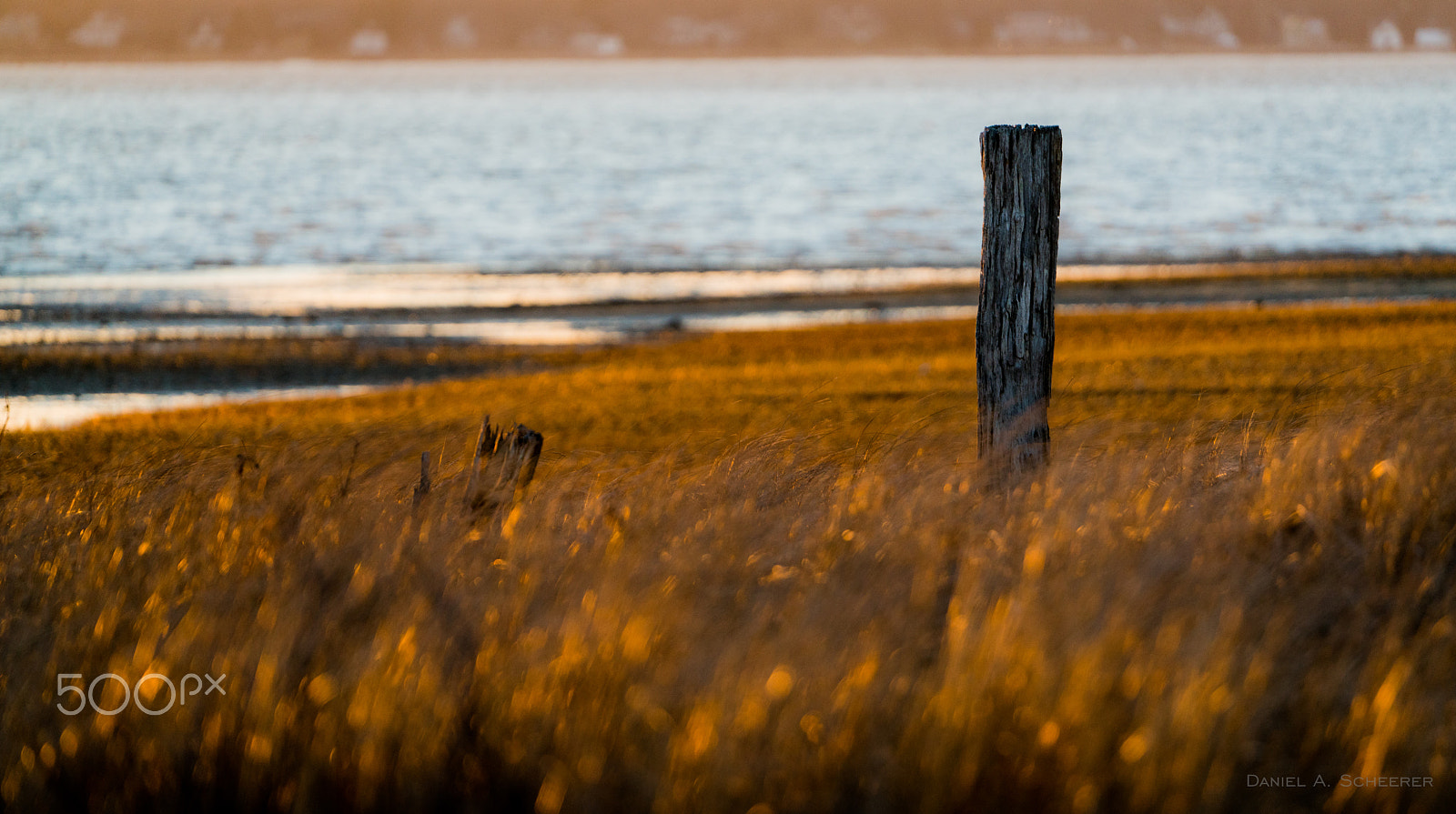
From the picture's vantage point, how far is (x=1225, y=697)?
3.52 meters

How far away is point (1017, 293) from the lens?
5.78 m

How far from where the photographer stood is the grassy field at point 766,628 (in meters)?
3.41

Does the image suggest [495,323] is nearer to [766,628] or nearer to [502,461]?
[502,461]

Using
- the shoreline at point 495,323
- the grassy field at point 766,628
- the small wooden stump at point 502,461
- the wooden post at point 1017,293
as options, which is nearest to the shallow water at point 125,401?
the shoreline at point 495,323

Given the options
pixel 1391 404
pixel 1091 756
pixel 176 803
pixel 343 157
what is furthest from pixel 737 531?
pixel 343 157

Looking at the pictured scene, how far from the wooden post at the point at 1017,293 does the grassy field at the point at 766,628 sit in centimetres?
32

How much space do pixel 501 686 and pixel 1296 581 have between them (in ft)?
9.48

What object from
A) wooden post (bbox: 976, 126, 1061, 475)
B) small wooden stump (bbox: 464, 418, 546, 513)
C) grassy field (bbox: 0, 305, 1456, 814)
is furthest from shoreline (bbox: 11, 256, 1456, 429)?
wooden post (bbox: 976, 126, 1061, 475)

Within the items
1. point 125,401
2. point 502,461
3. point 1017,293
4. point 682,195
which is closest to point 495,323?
point 125,401

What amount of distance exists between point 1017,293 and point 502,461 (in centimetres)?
266

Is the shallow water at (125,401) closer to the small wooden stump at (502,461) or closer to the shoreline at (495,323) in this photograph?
the shoreline at (495,323)

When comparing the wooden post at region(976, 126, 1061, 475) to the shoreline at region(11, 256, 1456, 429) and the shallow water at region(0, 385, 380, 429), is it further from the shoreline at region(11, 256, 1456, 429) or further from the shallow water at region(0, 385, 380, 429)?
the shallow water at region(0, 385, 380, 429)

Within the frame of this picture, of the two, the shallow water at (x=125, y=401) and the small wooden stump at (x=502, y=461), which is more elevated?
the small wooden stump at (x=502, y=461)

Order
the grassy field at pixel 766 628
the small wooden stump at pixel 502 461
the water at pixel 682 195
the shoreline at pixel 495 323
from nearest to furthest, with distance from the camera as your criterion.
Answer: the grassy field at pixel 766 628 < the small wooden stump at pixel 502 461 < the shoreline at pixel 495 323 < the water at pixel 682 195
